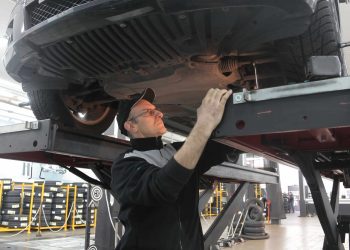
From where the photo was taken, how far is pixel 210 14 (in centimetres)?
138

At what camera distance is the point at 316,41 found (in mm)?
1537

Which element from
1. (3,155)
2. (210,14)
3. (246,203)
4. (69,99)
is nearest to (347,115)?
(210,14)

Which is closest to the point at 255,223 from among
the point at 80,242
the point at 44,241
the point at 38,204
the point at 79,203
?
the point at 80,242

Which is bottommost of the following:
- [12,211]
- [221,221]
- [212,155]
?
[12,211]

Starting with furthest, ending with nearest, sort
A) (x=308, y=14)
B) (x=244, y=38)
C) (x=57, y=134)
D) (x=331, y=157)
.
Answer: (x=331, y=157), (x=57, y=134), (x=244, y=38), (x=308, y=14)

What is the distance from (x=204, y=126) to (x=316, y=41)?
0.70 m

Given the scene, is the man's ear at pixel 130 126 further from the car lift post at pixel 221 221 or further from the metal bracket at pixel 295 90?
the car lift post at pixel 221 221

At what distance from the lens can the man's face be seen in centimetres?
160

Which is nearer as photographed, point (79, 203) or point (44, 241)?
point (44, 241)

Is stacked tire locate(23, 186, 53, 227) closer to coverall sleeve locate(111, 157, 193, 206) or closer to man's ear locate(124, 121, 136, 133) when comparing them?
man's ear locate(124, 121, 136, 133)

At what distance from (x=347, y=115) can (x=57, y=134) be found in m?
1.32

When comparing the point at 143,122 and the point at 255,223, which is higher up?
the point at 143,122

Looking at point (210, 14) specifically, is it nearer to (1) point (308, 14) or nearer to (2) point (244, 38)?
(2) point (244, 38)

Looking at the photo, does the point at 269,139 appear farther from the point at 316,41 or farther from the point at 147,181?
the point at 147,181
